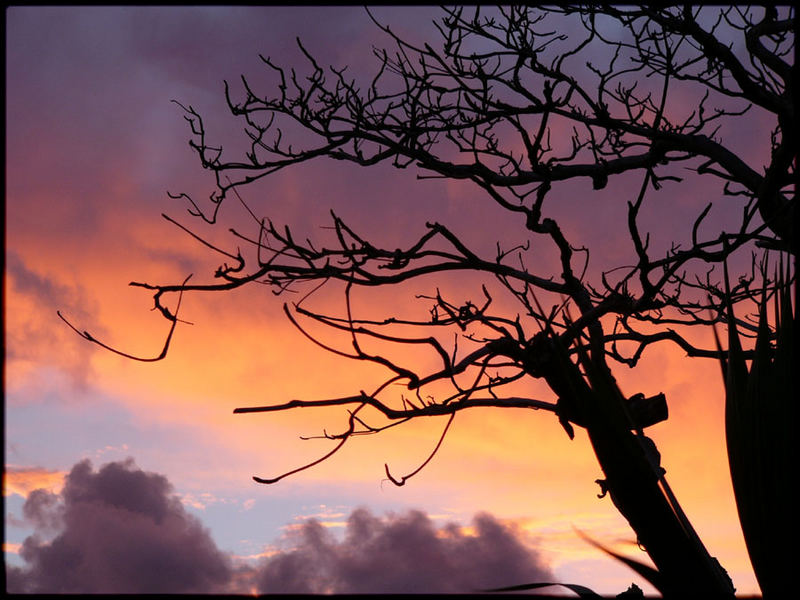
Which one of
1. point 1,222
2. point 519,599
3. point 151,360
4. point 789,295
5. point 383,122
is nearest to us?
point 789,295

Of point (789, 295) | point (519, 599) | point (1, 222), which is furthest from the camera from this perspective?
point (1, 222)

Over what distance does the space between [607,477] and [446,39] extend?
4.51m

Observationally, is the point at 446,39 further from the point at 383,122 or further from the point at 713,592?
the point at 713,592

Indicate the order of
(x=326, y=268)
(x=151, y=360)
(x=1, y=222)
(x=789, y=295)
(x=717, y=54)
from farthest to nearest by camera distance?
(x=717, y=54) → (x=326, y=268) → (x=1, y=222) → (x=151, y=360) → (x=789, y=295)

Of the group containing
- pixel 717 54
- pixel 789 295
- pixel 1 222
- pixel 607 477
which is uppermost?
pixel 717 54

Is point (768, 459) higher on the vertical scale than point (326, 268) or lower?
lower

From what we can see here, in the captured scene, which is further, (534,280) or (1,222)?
(534,280)

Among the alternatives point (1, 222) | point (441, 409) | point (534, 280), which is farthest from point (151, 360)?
point (534, 280)

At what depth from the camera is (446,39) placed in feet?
17.1

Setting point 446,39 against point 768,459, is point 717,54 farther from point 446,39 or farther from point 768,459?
point 768,459

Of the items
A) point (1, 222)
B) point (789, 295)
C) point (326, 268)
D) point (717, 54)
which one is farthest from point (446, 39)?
point (789, 295)

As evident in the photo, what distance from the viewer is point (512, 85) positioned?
5.23 m

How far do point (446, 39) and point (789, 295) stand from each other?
408 cm

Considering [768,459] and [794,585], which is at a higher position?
[768,459]
